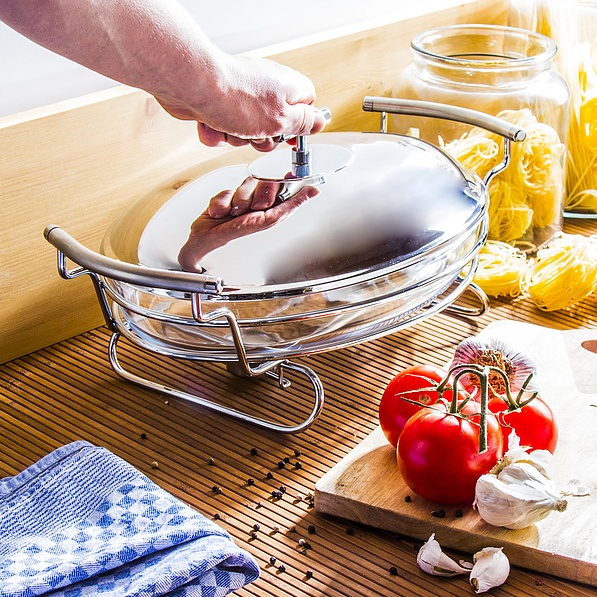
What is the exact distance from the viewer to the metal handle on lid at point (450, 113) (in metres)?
0.93

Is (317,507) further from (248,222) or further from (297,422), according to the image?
(248,222)

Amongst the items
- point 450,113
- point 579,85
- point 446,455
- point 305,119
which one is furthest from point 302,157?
point 579,85

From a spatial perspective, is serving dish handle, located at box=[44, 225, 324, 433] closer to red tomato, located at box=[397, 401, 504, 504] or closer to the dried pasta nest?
red tomato, located at box=[397, 401, 504, 504]

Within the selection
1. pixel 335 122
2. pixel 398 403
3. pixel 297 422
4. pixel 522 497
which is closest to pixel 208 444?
pixel 297 422

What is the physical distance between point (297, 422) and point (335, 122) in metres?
0.53

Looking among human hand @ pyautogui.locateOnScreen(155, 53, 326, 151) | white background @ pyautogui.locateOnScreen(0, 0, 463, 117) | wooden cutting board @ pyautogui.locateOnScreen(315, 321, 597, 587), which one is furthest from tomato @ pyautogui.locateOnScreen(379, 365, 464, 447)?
white background @ pyautogui.locateOnScreen(0, 0, 463, 117)

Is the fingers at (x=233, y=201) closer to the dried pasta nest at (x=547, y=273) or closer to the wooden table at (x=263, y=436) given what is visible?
the wooden table at (x=263, y=436)

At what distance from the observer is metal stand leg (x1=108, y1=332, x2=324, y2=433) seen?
85 centimetres

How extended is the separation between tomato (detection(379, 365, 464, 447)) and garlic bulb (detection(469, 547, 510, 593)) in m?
0.14

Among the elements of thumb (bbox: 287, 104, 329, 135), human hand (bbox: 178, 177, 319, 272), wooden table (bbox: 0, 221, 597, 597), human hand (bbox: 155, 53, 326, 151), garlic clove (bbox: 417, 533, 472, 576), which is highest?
→ human hand (bbox: 155, 53, 326, 151)

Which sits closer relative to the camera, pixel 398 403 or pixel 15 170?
pixel 398 403

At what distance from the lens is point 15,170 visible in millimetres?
926

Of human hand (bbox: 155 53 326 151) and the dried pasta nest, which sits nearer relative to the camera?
human hand (bbox: 155 53 326 151)

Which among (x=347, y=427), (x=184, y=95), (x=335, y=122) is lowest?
(x=347, y=427)
